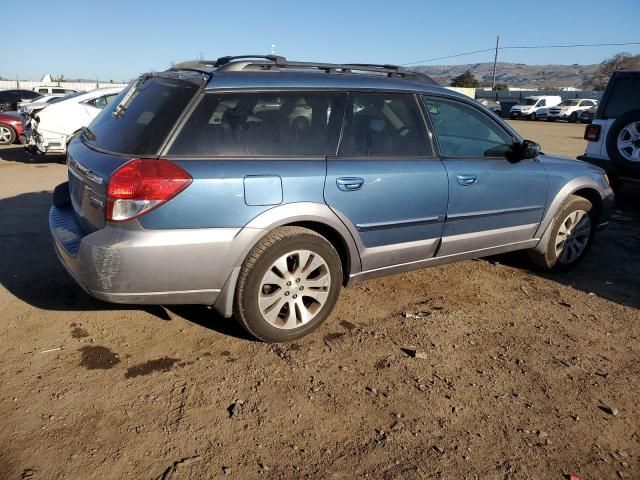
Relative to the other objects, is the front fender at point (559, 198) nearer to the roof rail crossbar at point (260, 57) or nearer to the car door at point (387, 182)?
the car door at point (387, 182)

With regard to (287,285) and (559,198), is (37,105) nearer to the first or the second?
(287,285)

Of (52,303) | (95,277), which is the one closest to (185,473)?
(95,277)

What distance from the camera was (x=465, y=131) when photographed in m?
4.15

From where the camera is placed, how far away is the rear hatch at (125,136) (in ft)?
9.62

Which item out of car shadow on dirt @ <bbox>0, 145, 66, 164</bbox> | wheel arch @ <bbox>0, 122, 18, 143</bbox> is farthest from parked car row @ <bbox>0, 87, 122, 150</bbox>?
wheel arch @ <bbox>0, 122, 18, 143</bbox>

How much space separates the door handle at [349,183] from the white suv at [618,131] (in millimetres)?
4674

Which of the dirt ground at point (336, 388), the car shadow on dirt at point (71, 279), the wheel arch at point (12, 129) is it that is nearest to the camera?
the dirt ground at point (336, 388)

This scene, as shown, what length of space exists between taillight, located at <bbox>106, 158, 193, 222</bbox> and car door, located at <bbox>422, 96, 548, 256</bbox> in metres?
Result: 2.02

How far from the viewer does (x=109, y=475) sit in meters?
2.23

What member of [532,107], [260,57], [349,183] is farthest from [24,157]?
[532,107]

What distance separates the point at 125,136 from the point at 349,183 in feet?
4.59

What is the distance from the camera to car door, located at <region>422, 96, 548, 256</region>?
12.8 feet

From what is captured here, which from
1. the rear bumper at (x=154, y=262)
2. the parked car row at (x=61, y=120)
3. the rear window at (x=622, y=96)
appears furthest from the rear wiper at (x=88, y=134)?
the parked car row at (x=61, y=120)

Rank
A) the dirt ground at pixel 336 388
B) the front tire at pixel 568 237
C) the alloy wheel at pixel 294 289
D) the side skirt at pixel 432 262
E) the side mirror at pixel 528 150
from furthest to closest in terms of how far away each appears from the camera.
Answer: the front tire at pixel 568 237 → the side mirror at pixel 528 150 → the side skirt at pixel 432 262 → the alloy wheel at pixel 294 289 → the dirt ground at pixel 336 388
